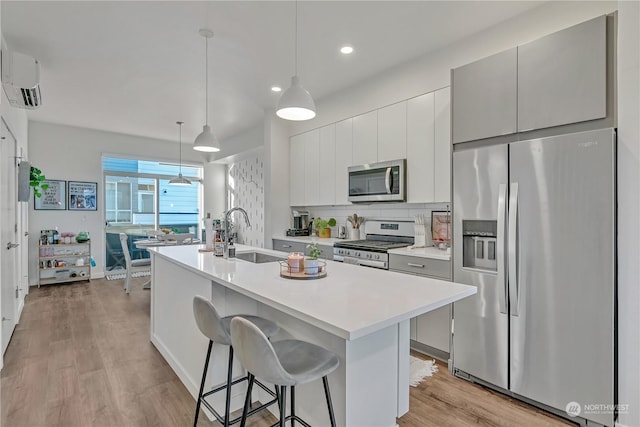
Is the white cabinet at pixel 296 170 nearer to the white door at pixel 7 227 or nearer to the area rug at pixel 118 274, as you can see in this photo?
the white door at pixel 7 227

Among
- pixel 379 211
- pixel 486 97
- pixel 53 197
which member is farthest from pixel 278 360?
pixel 53 197

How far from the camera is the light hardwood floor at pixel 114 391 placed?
6.48 ft

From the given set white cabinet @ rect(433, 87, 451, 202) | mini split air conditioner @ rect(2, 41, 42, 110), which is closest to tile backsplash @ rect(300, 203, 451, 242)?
white cabinet @ rect(433, 87, 451, 202)

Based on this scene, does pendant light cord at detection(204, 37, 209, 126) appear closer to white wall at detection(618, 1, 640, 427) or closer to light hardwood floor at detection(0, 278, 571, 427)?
light hardwood floor at detection(0, 278, 571, 427)

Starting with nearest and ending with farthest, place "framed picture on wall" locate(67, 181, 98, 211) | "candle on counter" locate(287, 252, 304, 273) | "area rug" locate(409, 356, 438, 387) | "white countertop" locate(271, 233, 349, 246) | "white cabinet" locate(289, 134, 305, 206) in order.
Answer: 1. "candle on counter" locate(287, 252, 304, 273)
2. "area rug" locate(409, 356, 438, 387)
3. "white countertop" locate(271, 233, 349, 246)
4. "white cabinet" locate(289, 134, 305, 206)
5. "framed picture on wall" locate(67, 181, 98, 211)

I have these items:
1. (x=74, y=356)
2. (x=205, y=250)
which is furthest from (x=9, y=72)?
(x=74, y=356)

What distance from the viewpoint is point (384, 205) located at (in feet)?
12.7

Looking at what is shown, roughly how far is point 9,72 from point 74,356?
2438 mm

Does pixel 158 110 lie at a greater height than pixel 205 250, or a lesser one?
greater

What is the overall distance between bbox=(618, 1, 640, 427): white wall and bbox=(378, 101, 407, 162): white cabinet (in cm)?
177

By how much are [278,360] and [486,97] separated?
2.23 metres

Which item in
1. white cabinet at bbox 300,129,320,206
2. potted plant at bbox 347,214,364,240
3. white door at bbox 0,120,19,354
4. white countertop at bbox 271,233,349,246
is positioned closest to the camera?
white door at bbox 0,120,19,354

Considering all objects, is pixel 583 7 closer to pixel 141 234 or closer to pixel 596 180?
pixel 596 180

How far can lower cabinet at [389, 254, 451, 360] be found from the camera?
8.82 feet
